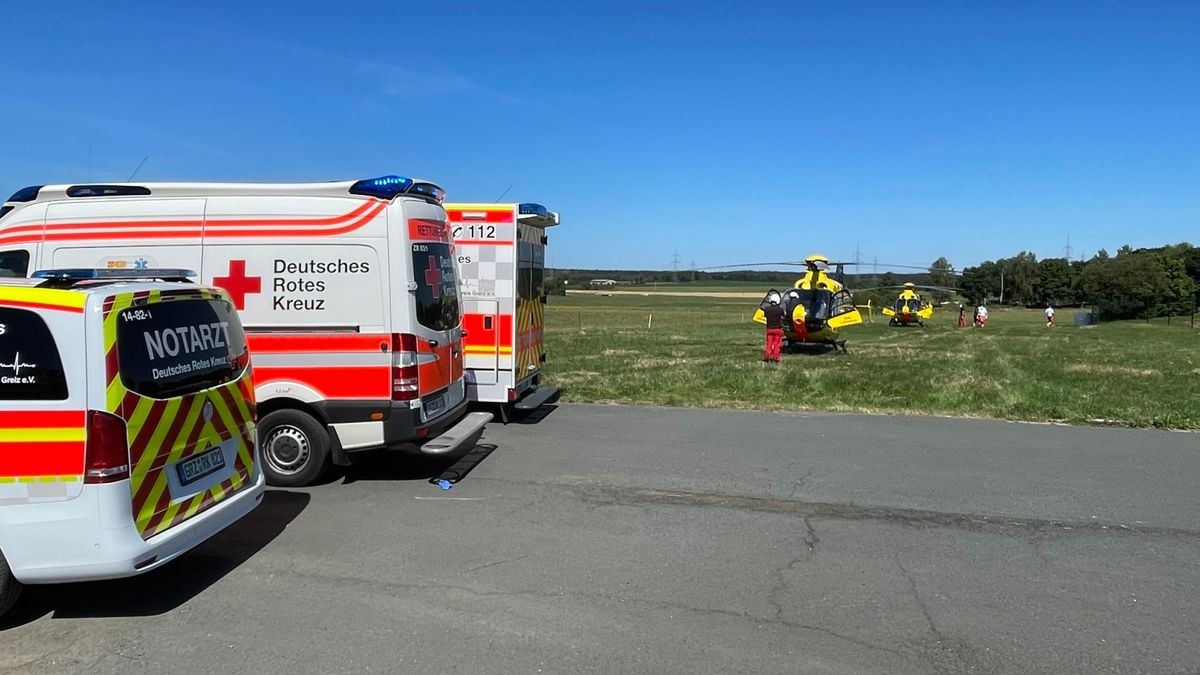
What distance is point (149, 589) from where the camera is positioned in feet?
15.7

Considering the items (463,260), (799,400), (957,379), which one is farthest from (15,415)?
(957,379)

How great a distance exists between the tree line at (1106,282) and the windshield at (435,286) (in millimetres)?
91839

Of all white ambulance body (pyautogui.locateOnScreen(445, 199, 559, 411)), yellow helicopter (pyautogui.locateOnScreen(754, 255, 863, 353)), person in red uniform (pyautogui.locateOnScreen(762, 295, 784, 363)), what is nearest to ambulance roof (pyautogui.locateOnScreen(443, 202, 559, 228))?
white ambulance body (pyautogui.locateOnScreen(445, 199, 559, 411))

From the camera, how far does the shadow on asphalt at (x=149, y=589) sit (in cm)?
446

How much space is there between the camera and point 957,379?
17.1 m

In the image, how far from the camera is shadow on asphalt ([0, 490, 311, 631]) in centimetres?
446

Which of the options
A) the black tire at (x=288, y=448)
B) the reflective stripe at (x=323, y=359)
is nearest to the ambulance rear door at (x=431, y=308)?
the reflective stripe at (x=323, y=359)

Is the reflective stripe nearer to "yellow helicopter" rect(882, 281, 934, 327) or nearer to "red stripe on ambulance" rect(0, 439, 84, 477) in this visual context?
"red stripe on ambulance" rect(0, 439, 84, 477)

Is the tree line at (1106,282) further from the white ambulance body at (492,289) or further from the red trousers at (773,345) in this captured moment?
the white ambulance body at (492,289)

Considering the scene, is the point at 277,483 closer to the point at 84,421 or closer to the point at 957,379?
the point at 84,421

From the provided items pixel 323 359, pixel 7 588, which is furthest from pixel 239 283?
pixel 7 588

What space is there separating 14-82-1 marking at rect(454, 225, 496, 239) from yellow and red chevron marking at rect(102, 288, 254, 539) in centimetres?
507

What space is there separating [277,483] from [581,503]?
8.65ft

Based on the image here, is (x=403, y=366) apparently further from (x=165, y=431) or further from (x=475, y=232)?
(x=475, y=232)
